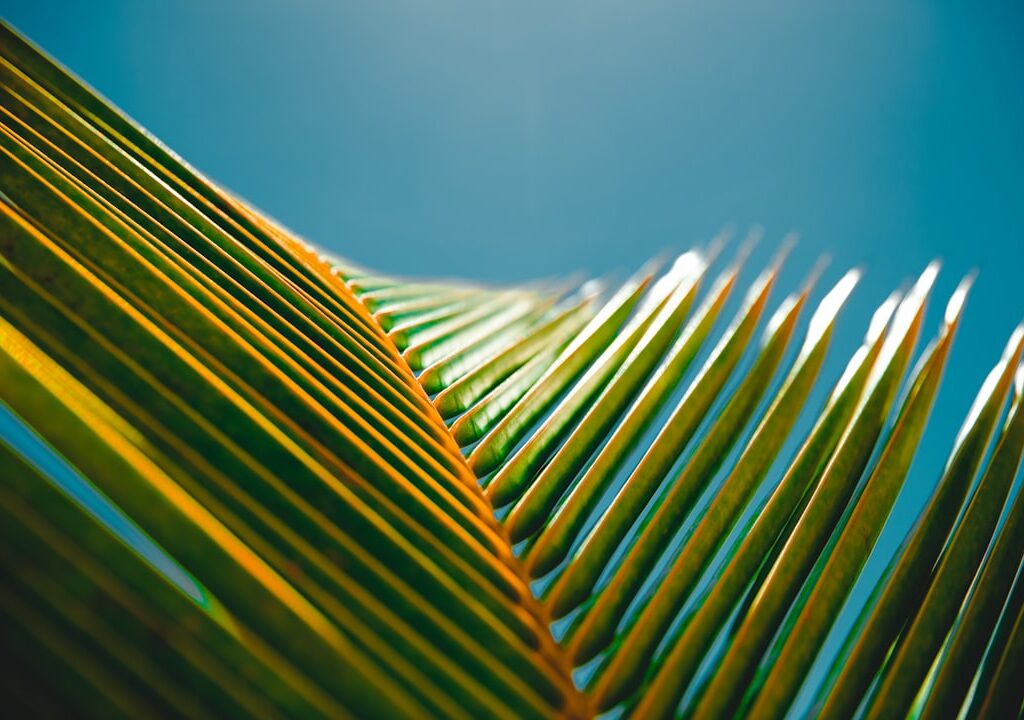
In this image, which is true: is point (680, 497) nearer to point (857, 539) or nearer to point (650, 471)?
point (650, 471)

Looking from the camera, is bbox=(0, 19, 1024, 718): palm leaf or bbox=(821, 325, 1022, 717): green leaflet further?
bbox=(821, 325, 1022, 717): green leaflet

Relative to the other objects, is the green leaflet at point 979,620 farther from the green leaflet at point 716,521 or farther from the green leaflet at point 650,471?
the green leaflet at point 650,471

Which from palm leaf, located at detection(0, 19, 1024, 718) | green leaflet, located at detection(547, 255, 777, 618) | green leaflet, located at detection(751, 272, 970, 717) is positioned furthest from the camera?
green leaflet, located at detection(547, 255, 777, 618)

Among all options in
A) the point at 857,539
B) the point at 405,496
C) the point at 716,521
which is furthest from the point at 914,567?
the point at 405,496

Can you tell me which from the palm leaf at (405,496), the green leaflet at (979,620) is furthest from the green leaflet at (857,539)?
the green leaflet at (979,620)

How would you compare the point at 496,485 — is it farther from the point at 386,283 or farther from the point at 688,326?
the point at 386,283

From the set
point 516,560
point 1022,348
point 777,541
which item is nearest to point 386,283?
point 516,560

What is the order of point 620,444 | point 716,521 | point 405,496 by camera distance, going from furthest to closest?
point 620,444, point 716,521, point 405,496

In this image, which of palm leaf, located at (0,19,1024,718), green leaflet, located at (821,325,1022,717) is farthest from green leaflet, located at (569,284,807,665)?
green leaflet, located at (821,325,1022,717)

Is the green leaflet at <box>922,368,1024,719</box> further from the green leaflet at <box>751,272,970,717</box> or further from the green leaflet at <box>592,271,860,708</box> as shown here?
the green leaflet at <box>592,271,860,708</box>
